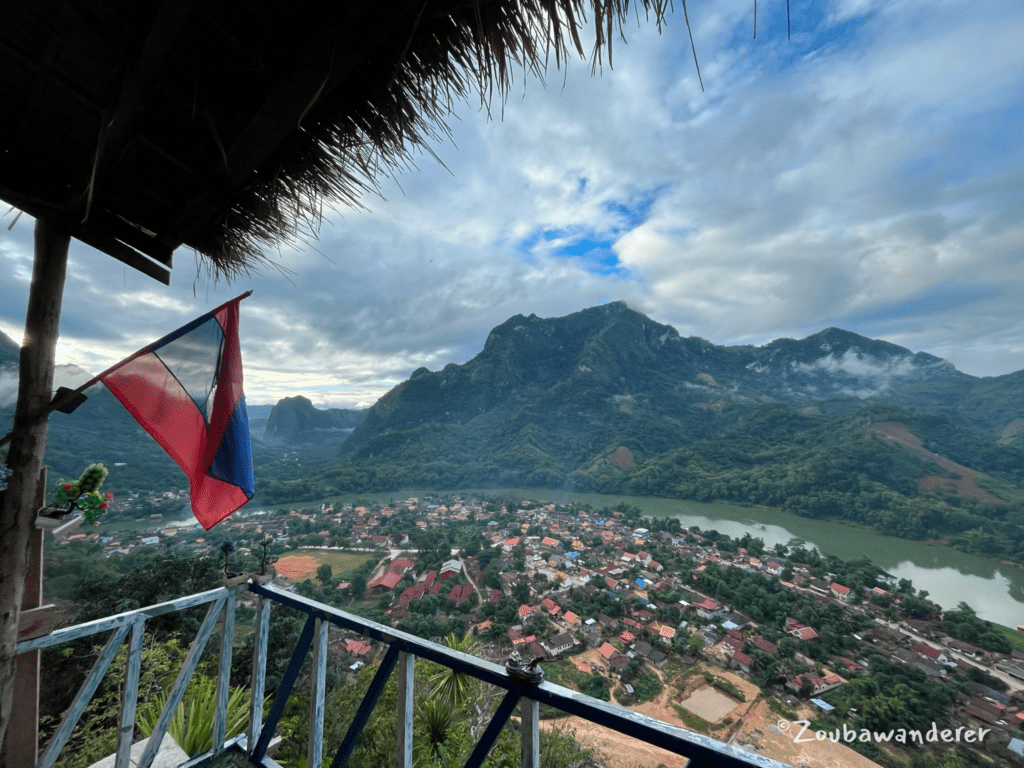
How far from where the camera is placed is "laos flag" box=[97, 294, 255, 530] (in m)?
1.38

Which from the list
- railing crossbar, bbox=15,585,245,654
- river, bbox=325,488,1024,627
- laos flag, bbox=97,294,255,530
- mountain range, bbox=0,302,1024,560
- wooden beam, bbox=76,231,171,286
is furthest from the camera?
mountain range, bbox=0,302,1024,560

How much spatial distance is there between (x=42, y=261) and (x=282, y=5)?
3.59 ft

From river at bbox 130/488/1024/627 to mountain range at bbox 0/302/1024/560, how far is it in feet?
7.02

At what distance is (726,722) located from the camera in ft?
31.6

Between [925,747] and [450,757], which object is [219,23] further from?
[925,747]

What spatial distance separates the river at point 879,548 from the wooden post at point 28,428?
90.8ft

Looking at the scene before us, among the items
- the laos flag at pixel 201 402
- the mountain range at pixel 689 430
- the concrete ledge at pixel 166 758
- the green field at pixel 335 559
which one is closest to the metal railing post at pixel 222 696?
the concrete ledge at pixel 166 758

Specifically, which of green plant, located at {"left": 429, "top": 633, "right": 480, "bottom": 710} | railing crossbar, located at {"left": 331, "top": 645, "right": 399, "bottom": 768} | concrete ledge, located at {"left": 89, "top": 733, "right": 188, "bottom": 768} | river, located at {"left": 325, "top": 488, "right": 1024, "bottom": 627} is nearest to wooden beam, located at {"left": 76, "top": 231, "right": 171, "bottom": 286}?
railing crossbar, located at {"left": 331, "top": 645, "right": 399, "bottom": 768}

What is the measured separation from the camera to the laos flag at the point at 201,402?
1.38 m

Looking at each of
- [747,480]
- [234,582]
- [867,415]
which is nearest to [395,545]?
[234,582]

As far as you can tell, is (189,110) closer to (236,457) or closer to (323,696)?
(236,457)

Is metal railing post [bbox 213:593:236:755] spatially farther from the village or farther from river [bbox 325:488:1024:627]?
river [bbox 325:488:1024:627]

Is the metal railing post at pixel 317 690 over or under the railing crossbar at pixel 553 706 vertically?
under

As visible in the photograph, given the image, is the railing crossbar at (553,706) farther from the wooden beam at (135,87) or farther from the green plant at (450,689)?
the green plant at (450,689)
